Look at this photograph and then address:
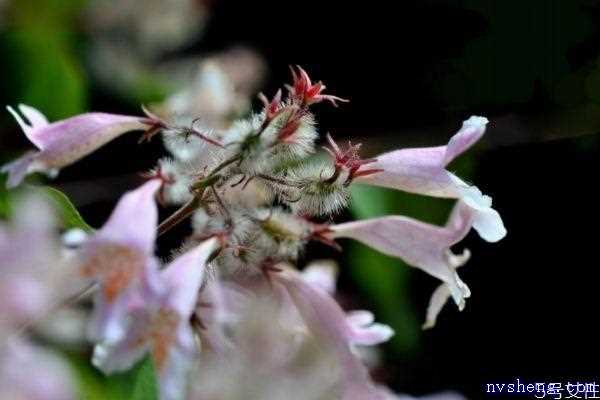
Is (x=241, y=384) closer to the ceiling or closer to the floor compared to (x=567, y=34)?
closer to the ceiling

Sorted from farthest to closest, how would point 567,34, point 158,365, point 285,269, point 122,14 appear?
1. point 122,14
2. point 567,34
3. point 285,269
4. point 158,365

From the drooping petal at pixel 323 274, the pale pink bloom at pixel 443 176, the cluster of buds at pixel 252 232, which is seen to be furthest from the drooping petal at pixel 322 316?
the drooping petal at pixel 323 274

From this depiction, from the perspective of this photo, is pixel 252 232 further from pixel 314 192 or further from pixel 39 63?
pixel 39 63

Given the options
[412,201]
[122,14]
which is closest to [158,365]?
[412,201]

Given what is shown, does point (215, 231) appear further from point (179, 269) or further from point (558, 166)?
point (558, 166)

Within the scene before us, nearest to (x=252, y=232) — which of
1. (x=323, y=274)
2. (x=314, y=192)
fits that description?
(x=314, y=192)
